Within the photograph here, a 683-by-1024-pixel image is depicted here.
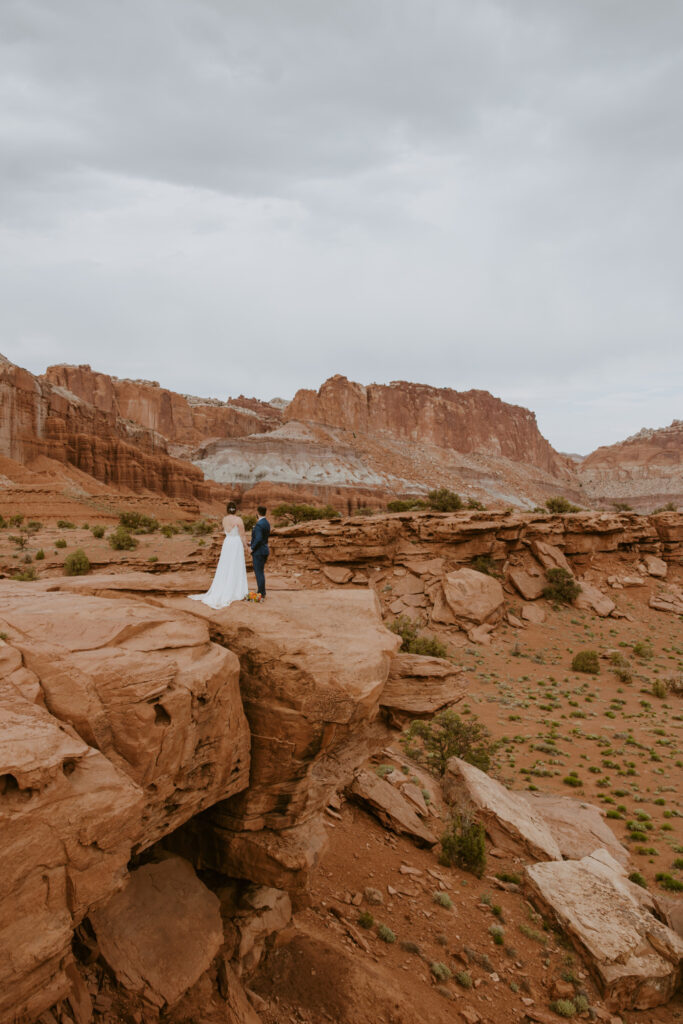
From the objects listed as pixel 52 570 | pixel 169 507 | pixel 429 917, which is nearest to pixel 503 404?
pixel 169 507

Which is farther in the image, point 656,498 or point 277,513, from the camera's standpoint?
point 656,498

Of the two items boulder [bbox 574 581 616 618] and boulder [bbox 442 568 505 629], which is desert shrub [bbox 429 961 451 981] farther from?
boulder [bbox 574 581 616 618]

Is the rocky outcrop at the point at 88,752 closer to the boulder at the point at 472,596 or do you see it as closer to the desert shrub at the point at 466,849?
the desert shrub at the point at 466,849

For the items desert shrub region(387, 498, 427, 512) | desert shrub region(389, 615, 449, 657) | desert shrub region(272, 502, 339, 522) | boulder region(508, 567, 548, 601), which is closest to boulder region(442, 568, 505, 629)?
boulder region(508, 567, 548, 601)

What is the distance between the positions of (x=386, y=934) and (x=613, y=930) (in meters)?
3.84

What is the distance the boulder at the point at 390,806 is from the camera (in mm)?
10258

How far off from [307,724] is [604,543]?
33942 millimetres

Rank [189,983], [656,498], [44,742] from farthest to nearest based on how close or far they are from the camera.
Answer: [656,498] → [189,983] → [44,742]

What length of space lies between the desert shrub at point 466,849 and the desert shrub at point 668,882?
13.5 ft

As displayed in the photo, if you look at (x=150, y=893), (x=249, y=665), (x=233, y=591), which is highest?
(x=233, y=591)

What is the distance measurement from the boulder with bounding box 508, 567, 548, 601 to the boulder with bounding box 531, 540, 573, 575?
2.72ft

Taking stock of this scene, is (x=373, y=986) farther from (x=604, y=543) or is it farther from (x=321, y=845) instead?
(x=604, y=543)

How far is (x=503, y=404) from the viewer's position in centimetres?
17088

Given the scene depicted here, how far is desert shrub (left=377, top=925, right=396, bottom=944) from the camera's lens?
25.5 ft
